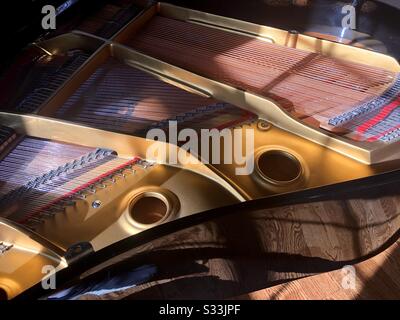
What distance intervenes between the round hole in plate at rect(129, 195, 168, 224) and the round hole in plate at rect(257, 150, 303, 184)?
1.49 feet

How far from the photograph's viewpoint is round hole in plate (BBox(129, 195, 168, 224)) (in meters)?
1.67

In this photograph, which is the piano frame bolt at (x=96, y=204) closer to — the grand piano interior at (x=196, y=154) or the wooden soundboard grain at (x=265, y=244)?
the grand piano interior at (x=196, y=154)

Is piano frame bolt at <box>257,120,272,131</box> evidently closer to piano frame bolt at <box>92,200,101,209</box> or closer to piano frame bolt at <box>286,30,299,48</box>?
piano frame bolt at <box>286,30,299,48</box>

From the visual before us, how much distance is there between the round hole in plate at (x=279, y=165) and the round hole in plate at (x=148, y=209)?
0.46 meters

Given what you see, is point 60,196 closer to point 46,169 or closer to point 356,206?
point 46,169

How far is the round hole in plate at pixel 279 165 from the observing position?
182 cm

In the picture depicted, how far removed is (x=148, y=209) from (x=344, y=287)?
113 centimetres

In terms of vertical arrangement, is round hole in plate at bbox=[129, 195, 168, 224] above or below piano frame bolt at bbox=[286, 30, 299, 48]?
below

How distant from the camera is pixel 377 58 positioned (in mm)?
2203

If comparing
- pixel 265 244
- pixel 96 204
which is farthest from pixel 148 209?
pixel 265 244

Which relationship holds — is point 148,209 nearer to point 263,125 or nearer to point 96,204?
point 96,204

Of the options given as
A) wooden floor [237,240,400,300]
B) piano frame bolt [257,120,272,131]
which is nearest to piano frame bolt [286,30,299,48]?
piano frame bolt [257,120,272,131]

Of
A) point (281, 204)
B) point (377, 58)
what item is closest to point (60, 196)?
point (281, 204)

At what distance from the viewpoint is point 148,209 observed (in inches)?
67.4
